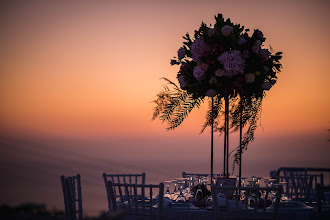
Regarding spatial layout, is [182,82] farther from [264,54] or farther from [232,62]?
[264,54]

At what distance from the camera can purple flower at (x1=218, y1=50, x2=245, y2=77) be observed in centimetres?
455

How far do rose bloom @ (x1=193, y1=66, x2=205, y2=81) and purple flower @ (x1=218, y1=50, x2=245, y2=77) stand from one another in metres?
0.20

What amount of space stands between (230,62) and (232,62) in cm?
2

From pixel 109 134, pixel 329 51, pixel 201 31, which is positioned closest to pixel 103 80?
pixel 109 134

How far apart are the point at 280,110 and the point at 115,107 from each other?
11.2 feet

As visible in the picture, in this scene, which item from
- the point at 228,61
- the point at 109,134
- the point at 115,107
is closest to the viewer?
the point at 228,61

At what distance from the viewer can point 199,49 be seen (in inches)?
187

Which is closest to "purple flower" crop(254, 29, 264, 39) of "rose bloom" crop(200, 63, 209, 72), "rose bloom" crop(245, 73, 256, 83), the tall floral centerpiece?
the tall floral centerpiece

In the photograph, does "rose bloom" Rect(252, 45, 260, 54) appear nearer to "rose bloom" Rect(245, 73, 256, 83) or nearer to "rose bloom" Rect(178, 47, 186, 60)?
"rose bloom" Rect(245, 73, 256, 83)

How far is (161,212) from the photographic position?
418 centimetres

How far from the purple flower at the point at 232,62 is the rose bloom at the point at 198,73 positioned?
20 centimetres

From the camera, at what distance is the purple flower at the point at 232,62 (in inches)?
179

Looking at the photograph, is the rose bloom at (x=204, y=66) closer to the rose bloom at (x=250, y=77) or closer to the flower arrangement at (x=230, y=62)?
the flower arrangement at (x=230, y=62)

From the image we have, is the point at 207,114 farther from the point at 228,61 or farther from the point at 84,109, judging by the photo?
the point at 84,109
